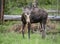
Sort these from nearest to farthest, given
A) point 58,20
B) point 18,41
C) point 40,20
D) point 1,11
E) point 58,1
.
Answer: point 18,41, point 40,20, point 1,11, point 58,20, point 58,1

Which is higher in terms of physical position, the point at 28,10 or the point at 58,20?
the point at 28,10

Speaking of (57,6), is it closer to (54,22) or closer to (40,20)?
(54,22)

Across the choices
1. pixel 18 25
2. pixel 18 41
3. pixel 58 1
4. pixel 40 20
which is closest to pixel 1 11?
pixel 18 25

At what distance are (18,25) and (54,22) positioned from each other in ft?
6.02

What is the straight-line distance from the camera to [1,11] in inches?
413

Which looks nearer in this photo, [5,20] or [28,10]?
[28,10]

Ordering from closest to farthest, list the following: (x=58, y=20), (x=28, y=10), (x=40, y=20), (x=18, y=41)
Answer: (x=18, y=41) < (x=28, y=10) < (x=40, y=20) < (x=58, y=20)

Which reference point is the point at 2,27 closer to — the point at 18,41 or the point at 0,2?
the point at 0,2

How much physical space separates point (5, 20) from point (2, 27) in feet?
2.67

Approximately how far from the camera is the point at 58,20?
11.4 meters

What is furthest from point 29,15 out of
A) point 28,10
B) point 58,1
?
point 58,1

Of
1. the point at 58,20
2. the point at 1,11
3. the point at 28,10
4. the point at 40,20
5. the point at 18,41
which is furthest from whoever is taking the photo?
the point at 58,20

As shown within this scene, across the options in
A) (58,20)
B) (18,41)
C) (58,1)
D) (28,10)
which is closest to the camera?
(18,41)

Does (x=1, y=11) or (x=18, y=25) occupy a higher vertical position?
(x=1, y=11)
